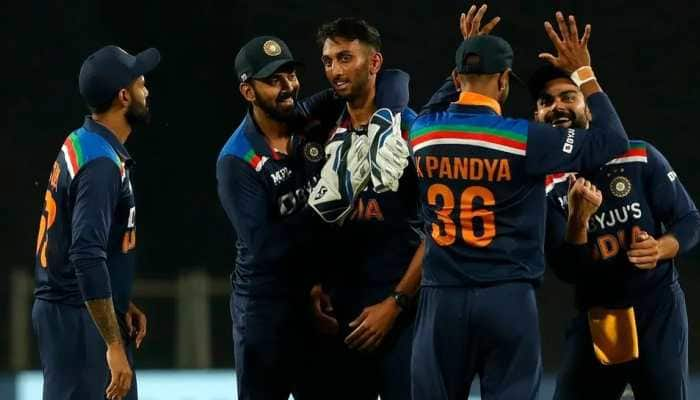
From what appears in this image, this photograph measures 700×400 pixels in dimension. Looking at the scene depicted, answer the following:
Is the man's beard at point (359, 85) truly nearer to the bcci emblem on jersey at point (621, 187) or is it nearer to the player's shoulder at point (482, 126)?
the player's shoulder at point (482, 126)

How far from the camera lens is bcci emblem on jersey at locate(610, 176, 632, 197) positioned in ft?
13.1

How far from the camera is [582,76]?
11.7ft

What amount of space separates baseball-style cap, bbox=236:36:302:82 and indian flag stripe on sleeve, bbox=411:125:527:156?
57 centimetres

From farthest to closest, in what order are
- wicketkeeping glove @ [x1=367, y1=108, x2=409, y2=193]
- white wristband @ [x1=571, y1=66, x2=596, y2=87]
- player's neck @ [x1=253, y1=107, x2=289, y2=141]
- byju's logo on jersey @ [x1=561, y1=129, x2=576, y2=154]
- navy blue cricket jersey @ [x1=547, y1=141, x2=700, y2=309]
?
navy blue cricket jersey @ [x1=547, y1=141, x2=700, y2=309] < player's neck @ [x1=253, y1=107, x2=289, y2=141] < wicketkeeping glove @ [x1=367, y1=108, x2=409, y2=193] < white wristband @ [x1=571, y1=66, x2=596, y2=87] < byju's logo on jersey @ [x1=561, y1=129, x2=576, y2=154]

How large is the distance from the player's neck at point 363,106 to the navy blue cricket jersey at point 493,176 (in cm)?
31

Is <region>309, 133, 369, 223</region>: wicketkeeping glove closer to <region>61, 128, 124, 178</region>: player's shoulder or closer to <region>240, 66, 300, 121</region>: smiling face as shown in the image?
<region>240, 66, 300, 121</region>: smiling face

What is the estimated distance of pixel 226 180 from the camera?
12.5 feet

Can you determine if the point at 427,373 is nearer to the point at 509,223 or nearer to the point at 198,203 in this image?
the point at 509,223

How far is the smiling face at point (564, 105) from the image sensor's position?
4.00 meters

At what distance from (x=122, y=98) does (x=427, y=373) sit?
118 cm

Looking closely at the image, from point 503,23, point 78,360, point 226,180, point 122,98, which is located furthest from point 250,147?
point 503,23

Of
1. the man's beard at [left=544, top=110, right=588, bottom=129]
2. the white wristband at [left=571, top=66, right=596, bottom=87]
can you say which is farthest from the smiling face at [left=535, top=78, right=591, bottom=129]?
the white wristband at [left=571, top=66, right=596, bottom=87]

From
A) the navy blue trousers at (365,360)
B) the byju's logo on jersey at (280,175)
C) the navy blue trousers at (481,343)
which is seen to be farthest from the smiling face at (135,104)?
the navy blue trousers at (481,343)

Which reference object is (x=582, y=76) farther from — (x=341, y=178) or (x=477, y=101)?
(x=341, y=178)
